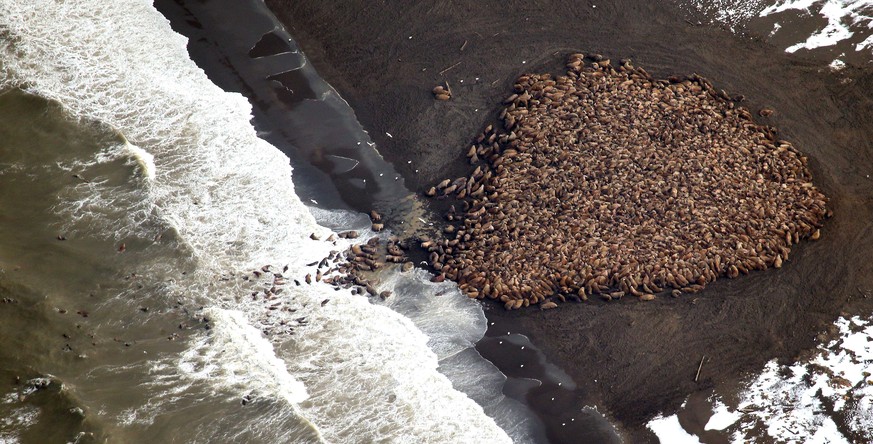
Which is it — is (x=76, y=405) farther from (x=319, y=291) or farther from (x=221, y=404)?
(x=319, y=291)

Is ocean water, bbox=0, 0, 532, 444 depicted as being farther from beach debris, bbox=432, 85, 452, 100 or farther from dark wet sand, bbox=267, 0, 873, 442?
beach debris, bbox=432, 85, 452, 100

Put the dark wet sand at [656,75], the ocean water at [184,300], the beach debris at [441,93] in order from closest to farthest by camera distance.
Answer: the ocean water at [184,300]
the dark wet sand at [656,75]
the beach debris at [441,93]

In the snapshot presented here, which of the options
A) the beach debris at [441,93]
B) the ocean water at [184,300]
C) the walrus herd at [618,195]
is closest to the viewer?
the ocean water at [184,300]

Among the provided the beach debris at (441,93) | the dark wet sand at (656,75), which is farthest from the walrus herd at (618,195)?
the beach debris at (441,93)

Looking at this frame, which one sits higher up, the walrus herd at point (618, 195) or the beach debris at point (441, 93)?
the beach debris at point (441, 93)

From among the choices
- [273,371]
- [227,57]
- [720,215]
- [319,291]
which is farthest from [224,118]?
[720,215]

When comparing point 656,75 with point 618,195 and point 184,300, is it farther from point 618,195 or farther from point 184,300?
point 184,300

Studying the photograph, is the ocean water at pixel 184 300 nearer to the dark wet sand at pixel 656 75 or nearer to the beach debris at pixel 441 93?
the dark wet sand at pixel 656 75

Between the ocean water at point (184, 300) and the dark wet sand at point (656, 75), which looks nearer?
the ocean water at point (184, 300)
